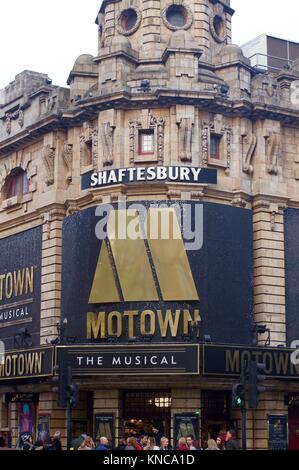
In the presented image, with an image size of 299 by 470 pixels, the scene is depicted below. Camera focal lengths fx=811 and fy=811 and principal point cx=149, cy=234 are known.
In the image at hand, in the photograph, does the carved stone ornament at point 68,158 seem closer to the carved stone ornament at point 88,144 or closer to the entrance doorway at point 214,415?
the carved stone ornament at point 88,144

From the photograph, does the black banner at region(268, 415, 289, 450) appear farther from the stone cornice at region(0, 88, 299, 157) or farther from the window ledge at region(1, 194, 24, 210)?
the window ledge at region(1, 194, 24, 210)

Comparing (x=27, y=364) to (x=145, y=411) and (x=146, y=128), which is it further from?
(x=146, y=128)

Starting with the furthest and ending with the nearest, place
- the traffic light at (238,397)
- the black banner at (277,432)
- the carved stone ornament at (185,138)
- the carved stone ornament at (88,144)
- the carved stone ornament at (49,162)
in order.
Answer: the carved stone ornament at (49,162), the carved stone ornament at (88,144), the carved stone ornament at (185,138), the black banner at (277,432), the traffic light at (238,397)

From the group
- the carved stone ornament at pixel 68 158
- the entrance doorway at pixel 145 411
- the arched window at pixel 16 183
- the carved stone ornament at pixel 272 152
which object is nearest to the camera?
the entrance doorway at pixel 145 411

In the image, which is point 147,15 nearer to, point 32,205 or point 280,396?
point 32,205

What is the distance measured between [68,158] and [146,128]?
457 centimetres

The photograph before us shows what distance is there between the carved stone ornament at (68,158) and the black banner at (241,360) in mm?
10973

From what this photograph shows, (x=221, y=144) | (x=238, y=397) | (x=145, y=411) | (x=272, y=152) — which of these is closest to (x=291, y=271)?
(x=272, y=152)

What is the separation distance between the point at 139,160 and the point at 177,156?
64.9 inches

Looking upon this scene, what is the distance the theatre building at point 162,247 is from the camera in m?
33.1

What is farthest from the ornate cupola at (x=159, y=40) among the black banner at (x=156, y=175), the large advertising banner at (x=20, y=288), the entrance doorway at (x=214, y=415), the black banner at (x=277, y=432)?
the black banner at (x=277, y=432)

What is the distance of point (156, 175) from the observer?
113ft

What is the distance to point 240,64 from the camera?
3728 centimetres
